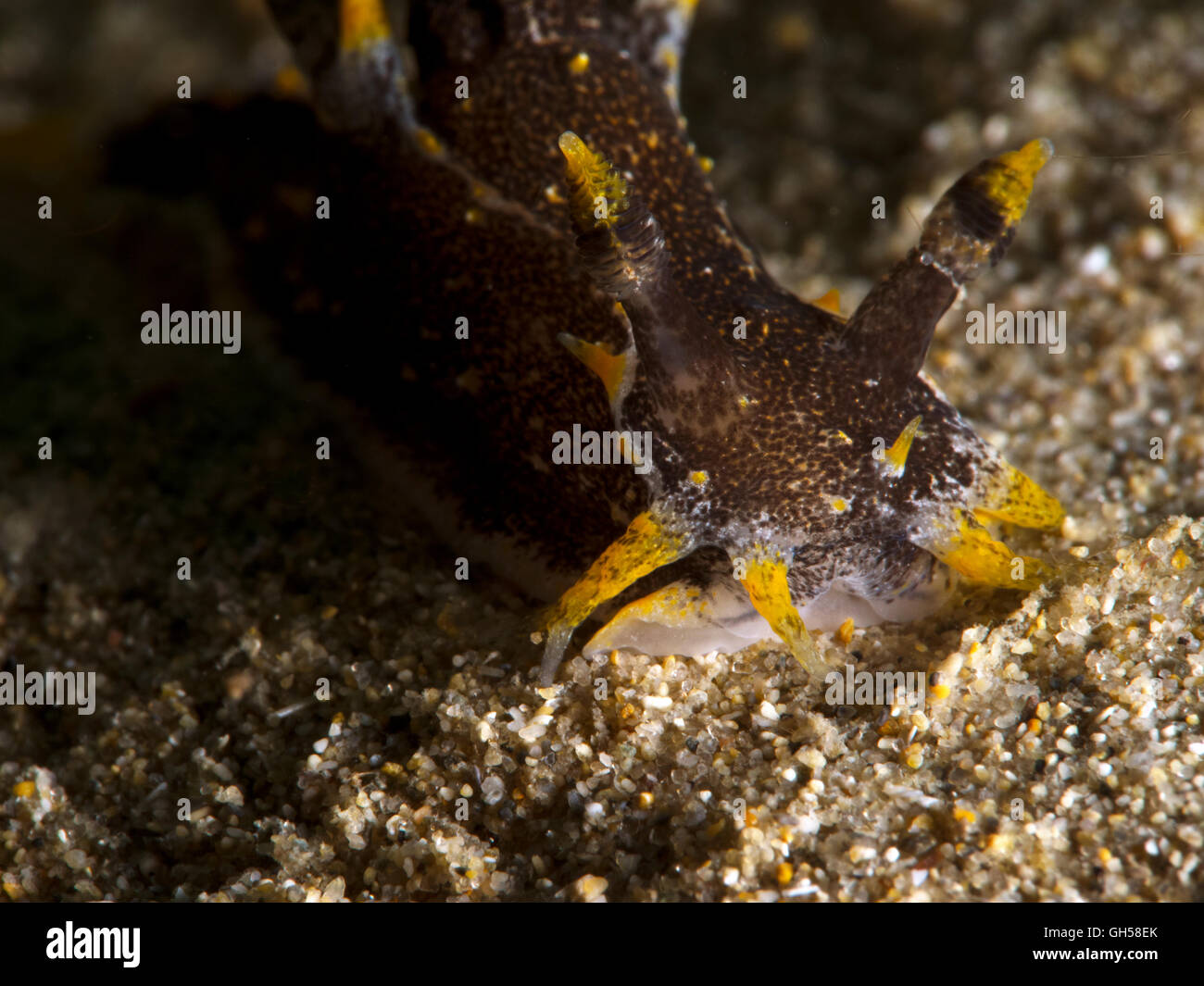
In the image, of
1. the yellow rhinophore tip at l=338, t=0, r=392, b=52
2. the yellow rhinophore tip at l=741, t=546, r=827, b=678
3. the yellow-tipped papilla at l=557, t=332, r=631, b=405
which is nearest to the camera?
the yellow rhinophore tip at l=741, t=546, r=827, b=678

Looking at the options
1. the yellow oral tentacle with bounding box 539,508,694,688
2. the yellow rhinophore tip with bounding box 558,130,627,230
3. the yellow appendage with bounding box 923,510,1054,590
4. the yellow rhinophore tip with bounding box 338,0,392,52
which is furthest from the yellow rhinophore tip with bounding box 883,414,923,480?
the yellow rhinophore tip with bounding box 338,0,392,52

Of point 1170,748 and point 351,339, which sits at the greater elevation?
point 351,339

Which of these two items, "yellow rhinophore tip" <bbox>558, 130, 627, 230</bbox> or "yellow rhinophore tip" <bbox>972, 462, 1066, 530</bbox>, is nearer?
"yellow rhinophore tip" <bbox>558, 130, 627, 230</bbox>

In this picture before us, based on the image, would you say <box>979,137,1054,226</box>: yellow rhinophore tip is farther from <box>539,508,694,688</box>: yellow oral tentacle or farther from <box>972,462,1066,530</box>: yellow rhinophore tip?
<box>539,508,694,688</box>: yellow oral tentacle

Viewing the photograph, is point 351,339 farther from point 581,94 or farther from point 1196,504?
point 1196,504

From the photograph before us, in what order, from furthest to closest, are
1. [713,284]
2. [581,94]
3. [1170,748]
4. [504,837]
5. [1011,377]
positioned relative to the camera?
[1011,377]
[581,94]
[713,284]
[504,837]
[1170,748]

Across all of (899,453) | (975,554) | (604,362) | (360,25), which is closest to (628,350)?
(604,362)
